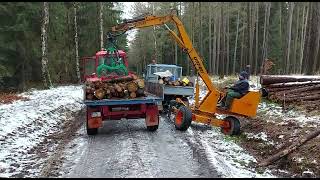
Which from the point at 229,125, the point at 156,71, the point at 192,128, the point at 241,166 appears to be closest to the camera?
the point at 241,166

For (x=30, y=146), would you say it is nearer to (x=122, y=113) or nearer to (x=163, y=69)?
(x=122, y=113)

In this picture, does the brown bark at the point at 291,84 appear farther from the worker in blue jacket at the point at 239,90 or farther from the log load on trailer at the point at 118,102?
the log load on trailer at the point at 118,102

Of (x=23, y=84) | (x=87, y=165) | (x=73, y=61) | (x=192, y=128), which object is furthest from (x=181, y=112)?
(x=73, y=61)

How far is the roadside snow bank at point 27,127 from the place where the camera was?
992 centimetres

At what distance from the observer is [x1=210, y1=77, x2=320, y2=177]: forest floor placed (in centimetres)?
942

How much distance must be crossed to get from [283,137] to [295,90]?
511 cm

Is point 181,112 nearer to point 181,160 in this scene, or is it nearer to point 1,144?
point 181,160

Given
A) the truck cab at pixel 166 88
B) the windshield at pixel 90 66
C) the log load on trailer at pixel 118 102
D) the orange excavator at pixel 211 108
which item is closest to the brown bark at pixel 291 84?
the truck cab at pixel 166 88

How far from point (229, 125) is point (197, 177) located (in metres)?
5.44

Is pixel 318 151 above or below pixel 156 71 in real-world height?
below

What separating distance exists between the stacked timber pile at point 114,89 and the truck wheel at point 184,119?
4.83ft

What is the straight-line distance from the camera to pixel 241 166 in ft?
31.2

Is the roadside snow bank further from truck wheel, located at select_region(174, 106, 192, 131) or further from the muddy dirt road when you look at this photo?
truck wheel, located at select_region(174, 106, 192, 131)

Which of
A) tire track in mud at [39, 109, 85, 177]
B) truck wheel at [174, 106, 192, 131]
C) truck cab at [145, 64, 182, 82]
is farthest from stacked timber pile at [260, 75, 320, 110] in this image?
tire track in mud at [39, 109, 85, 177]
